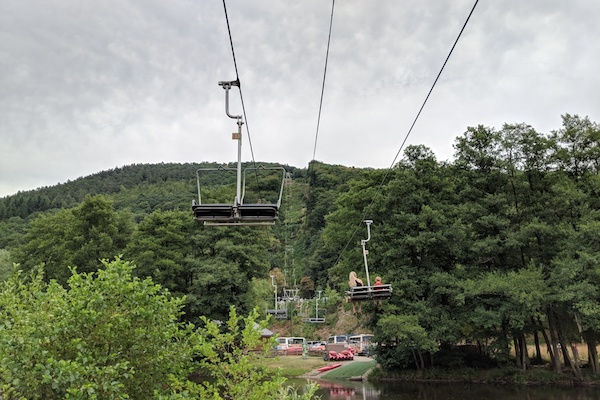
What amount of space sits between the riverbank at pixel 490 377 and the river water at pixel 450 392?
3.55ft

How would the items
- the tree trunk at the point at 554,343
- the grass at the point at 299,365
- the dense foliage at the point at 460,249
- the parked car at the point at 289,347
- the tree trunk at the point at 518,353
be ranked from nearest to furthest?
the dense foliage at the point at 460,249 → the tree trunk at the point at 554,343 → the tree trunk at the point at 518,353 → the grass at the point at 299,365 → the parked car at the point at 289,347

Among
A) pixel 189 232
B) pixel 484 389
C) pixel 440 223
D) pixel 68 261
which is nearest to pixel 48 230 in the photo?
pixel 68 261

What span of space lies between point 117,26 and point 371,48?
5.85m

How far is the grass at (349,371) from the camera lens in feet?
100

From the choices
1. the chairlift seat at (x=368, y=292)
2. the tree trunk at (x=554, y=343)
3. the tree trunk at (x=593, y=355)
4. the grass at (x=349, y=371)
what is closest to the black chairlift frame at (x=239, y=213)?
the chairlift seat at (x=368, y=292)

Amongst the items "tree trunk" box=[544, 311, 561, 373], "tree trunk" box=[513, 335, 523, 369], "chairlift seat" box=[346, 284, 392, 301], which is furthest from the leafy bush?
"tree trunk" box=[513, 335, 523, 369]

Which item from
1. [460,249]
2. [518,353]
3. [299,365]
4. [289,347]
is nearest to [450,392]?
[518,353]

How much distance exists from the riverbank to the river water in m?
1.08

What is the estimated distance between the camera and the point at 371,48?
374 inches

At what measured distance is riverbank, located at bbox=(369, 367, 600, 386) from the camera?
23.7 m

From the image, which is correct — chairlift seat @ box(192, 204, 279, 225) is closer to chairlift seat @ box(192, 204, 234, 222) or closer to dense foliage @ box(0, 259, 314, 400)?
chairlift seat @ box(192, 204, 234, 222)

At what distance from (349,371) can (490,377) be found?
9.85m

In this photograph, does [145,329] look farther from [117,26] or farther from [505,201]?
[505,201]

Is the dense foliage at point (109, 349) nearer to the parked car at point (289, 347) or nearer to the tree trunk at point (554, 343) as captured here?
the tree trunk at point (554, 343)
